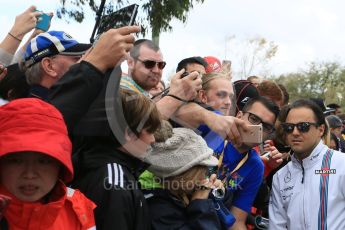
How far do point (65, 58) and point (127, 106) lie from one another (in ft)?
1.84

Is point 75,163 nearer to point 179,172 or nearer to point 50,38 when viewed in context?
point 179,172

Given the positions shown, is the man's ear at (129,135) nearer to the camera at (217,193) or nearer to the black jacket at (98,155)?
the black jacket at (98,155)

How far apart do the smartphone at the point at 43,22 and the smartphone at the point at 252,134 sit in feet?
5.13

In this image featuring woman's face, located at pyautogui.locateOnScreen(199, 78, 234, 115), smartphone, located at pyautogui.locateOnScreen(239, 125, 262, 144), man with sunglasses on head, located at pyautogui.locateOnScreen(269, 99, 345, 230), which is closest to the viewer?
smartphone, located at pyautogui.locateOnScreen(239, 125, 262, 144)

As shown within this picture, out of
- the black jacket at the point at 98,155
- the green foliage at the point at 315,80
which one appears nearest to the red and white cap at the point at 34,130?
the black jacket at the point at 98,155

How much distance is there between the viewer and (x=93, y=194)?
6.01ft

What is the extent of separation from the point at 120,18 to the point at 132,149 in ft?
2.56

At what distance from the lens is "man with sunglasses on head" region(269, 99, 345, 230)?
3123 millimetres

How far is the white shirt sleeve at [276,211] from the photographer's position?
326 centimetres

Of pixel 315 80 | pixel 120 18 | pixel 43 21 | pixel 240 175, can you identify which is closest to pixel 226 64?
pixel 240 175

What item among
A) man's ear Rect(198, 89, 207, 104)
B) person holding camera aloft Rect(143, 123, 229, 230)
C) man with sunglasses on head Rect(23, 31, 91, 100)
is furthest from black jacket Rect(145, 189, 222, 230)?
man's ear Rect(198, 89, 207, 104)

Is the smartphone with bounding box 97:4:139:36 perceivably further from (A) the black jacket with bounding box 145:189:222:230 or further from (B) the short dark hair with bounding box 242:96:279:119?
(B) the short dark hair with bounding box 242:96:279:119

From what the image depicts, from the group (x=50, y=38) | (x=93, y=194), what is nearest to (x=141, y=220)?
(x=93, y=194)

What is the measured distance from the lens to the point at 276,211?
10.9 ft
